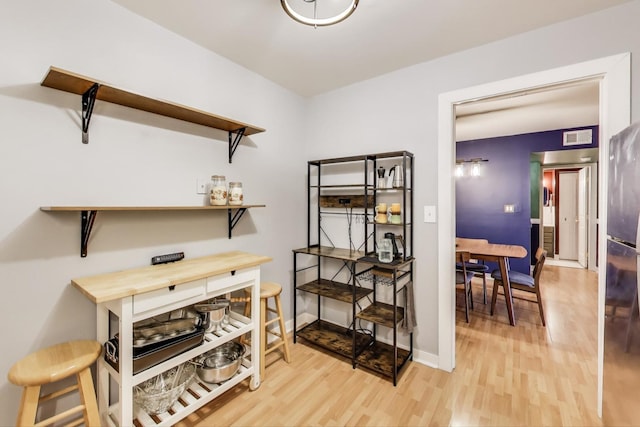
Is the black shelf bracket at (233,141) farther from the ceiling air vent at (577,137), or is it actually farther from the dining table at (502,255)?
the ceiling air vent at (577,137)

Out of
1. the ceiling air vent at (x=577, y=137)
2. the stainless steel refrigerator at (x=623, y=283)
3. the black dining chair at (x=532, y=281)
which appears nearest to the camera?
the stainless steel refrigerator at (x=623, y=283)

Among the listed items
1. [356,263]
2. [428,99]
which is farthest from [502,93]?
[356,263]

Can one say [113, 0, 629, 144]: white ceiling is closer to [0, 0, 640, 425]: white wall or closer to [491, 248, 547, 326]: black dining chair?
[0, 0, 640, 425]: white wall

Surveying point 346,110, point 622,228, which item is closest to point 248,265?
point 346,110

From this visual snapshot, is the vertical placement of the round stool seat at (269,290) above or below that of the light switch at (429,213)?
below

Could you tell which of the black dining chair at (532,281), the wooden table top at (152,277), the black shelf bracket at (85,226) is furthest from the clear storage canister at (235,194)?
the black dining chair at (532,281)

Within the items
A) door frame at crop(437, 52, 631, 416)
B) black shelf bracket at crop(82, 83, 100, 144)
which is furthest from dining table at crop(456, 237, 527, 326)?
black shelf bracket at crop(82, 83, 100, 144)

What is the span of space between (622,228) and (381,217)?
129 cm

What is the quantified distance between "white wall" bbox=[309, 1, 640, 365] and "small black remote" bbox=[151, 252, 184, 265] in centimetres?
157

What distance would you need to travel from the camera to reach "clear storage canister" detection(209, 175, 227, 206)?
1.88 meters

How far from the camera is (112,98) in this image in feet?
4.90

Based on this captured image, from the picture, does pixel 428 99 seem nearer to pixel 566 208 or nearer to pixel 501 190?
pixel 501 190

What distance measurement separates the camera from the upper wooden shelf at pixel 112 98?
1.27 m

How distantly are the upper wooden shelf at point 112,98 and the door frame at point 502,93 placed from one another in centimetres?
151
